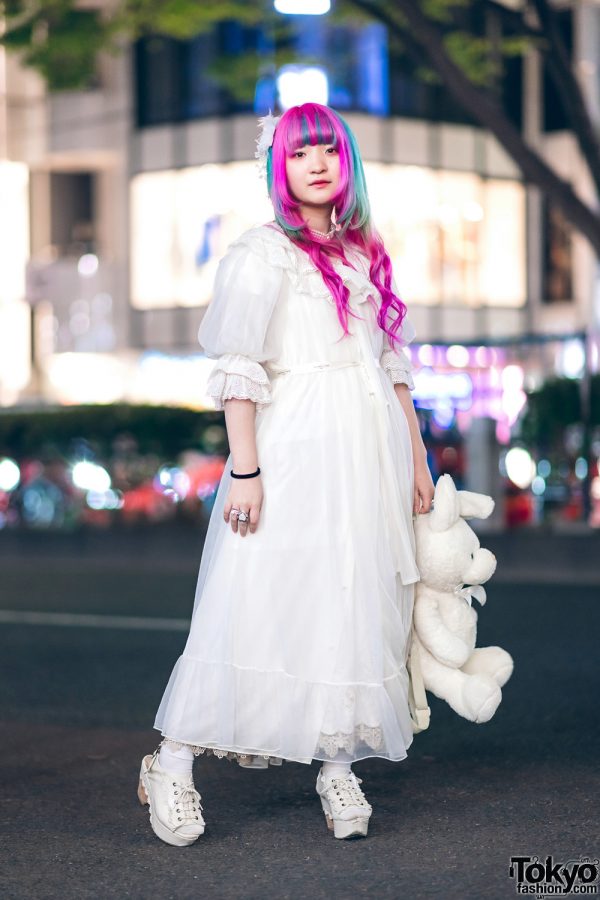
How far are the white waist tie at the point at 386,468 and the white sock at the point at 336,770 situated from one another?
1.75ft

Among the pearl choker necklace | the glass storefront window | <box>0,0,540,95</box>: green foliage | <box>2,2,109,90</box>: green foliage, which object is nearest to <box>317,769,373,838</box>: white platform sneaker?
the pearl choker necklace

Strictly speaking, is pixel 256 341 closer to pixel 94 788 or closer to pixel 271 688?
pixel 271 688

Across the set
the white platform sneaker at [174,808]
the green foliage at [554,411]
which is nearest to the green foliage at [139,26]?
the green foliage at [554,411]

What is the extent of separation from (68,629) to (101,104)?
25368 mm

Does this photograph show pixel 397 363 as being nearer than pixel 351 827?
No

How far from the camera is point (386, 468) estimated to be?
3902 millimetres

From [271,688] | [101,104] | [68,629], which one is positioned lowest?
[68,629]

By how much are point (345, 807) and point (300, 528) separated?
0.77 meters

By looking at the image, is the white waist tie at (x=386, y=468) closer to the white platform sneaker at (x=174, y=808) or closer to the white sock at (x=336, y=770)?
the white sock at (x=336, y=770)

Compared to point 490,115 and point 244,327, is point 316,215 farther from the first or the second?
point 490,115

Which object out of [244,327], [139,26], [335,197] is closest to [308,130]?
[335,197]

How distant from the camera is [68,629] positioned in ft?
27.8

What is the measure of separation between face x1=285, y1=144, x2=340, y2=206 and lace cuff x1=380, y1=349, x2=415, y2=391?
1.68ft

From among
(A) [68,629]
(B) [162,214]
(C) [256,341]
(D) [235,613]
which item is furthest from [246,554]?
(B) [162,214]
